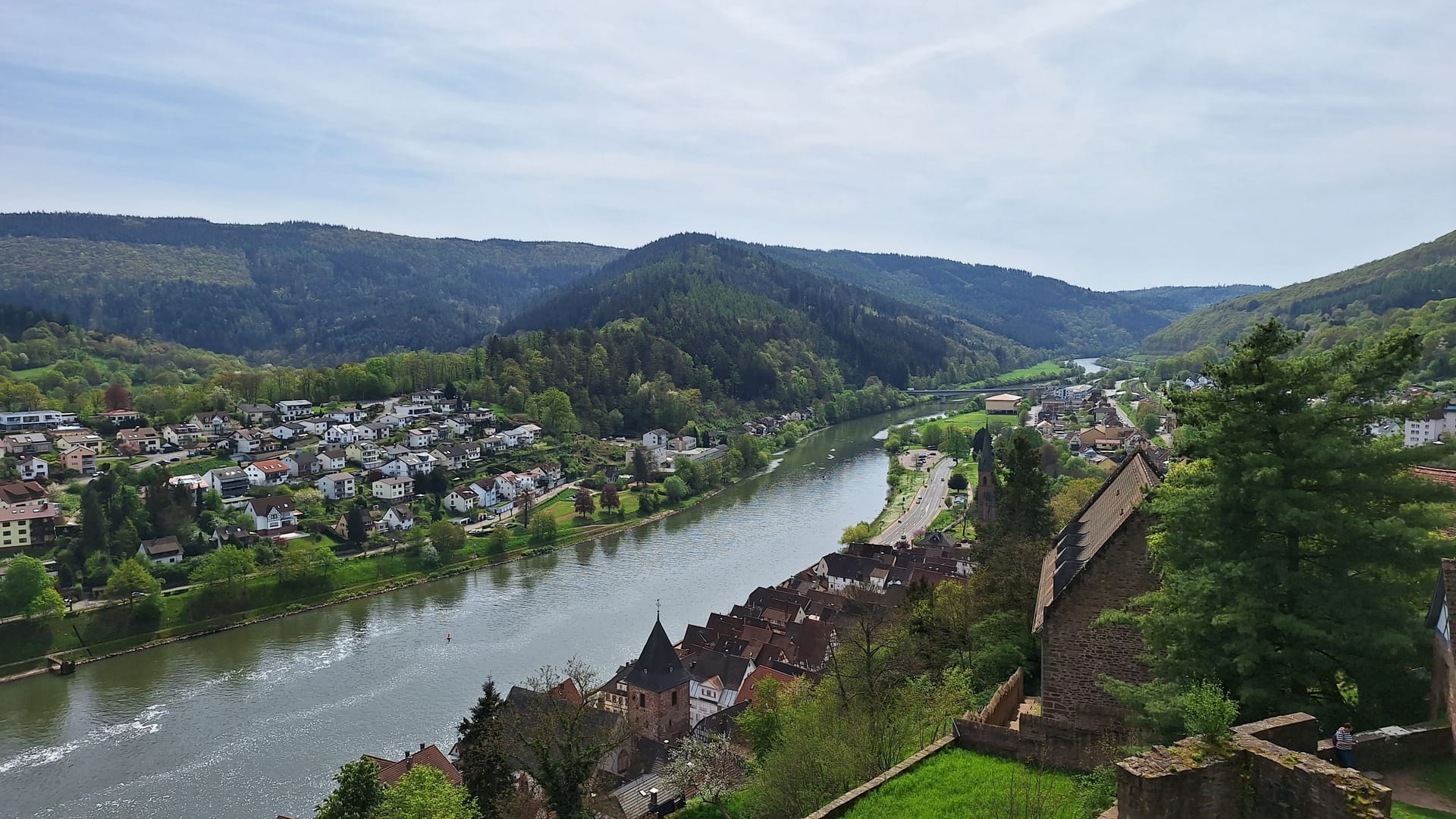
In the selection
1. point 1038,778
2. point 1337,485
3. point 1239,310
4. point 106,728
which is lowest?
point 106,728

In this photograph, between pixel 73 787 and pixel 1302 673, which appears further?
pixel 73 787

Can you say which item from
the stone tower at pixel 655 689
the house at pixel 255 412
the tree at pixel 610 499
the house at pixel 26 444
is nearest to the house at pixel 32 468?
the house at pixel 26 444

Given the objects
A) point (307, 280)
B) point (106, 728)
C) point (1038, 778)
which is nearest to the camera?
point (1038, 778)

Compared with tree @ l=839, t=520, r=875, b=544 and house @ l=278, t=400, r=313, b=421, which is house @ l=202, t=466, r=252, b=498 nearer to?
house @ l=278, t=400, r=313, b=421

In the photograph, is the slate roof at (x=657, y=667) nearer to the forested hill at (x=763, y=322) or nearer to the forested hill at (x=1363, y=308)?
the forested hill at (x=1363, y=308)

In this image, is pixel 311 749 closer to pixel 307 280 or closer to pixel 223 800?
pixel 223 800

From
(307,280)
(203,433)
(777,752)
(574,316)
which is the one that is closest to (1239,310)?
(574,316)

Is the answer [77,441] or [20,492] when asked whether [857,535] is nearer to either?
[20,492]
